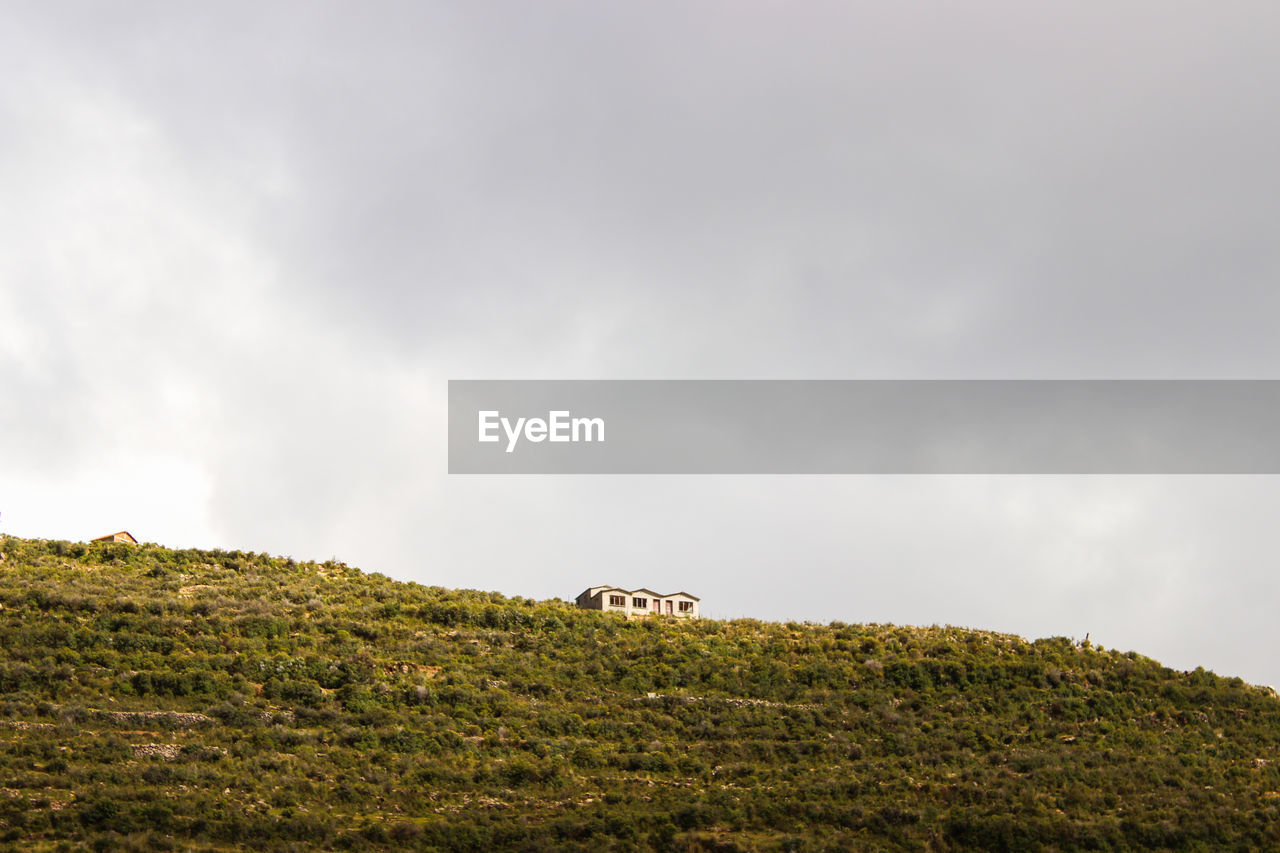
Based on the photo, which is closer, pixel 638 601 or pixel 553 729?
pixel 553 729

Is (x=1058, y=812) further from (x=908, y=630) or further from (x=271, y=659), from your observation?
(x=271, y=659)

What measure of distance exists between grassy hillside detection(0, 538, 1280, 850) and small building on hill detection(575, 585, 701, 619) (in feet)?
58.8

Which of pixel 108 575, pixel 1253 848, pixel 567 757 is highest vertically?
pixel 108 575

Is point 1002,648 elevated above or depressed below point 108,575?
below

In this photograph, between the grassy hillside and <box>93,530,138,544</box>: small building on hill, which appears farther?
<box>93,530,138,544</box>: small building on hill

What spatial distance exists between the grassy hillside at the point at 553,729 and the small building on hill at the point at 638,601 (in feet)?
58.8

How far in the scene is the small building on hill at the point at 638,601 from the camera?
252ft

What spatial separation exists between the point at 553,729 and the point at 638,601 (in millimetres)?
36538

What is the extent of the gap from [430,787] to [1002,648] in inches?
1352

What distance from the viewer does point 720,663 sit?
51156 millimetres

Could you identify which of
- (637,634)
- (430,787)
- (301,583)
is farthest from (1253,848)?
(301,583)

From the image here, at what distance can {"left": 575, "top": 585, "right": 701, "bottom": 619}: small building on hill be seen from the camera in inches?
3029

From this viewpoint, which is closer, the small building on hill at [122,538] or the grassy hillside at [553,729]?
the grassy hillside at [553,729]

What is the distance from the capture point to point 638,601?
77688 millimetres
